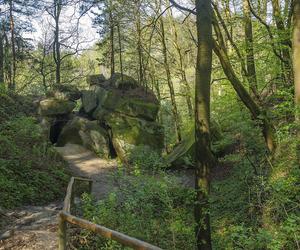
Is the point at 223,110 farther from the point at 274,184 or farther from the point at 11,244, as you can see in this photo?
the point at 11,244

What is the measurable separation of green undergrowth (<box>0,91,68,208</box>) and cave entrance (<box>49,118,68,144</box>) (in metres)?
5.59

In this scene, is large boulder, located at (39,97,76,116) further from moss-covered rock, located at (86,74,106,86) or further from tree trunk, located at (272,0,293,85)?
tree trunk, located at (272,0,293,85)

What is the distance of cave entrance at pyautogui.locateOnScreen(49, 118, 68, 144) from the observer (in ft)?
67.1

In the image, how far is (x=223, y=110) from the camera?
1358 cm

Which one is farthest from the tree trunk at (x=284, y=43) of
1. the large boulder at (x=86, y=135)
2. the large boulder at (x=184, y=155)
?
the large boulder at (x=86, y=135)

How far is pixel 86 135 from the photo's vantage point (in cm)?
1884

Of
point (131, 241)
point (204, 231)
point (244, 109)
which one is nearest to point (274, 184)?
point (204, 231)

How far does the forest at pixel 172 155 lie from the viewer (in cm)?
643

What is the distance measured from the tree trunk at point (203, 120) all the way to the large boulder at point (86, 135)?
11571mm

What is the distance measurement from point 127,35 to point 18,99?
8.43 metres

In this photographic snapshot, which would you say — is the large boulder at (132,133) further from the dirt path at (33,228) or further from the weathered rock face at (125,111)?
the dirt path at (33,228)

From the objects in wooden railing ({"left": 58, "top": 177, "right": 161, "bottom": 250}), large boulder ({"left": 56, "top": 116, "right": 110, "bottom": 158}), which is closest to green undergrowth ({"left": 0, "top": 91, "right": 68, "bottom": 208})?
wooden railing ({"left": 58, "top": 177, "right": 161, "bottom": 250})

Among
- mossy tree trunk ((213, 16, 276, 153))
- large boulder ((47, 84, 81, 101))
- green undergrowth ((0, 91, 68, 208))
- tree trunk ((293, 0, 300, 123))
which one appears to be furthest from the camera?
large boulder ((47, 84, 81, 101))

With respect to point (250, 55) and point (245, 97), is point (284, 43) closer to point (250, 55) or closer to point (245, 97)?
point (250, 55)
